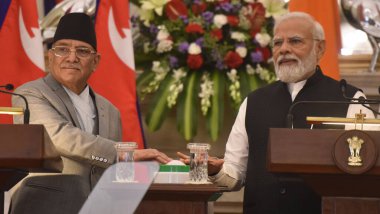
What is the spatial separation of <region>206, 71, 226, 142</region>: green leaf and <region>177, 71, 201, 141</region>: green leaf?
3.6 inches

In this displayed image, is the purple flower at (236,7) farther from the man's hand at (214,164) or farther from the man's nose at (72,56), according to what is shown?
the man's hand at (214,164)

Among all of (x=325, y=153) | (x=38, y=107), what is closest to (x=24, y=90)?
(x=38, y=107)

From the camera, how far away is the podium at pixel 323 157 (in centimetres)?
374

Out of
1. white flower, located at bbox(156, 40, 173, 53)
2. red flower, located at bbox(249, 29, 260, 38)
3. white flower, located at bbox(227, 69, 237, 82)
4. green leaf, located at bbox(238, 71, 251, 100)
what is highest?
red flower, located at bbox(249, 29, 260, 38)

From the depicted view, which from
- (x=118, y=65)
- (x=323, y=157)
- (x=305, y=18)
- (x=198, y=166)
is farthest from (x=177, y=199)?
(x=118, y=65)

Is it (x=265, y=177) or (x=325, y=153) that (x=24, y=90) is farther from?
(x=325, y=153)

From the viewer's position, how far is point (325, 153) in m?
3.78

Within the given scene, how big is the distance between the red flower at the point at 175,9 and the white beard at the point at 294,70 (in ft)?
4.85

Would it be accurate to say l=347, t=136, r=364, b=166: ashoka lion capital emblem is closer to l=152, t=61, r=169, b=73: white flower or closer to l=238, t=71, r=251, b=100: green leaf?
l=238, t=71, r=251, b=100: green leaf

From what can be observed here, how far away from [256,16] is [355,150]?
2773 mm

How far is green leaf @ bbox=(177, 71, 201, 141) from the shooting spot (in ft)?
21.1

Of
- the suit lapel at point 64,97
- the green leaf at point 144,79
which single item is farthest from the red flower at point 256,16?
the suit lapel at point 64,97

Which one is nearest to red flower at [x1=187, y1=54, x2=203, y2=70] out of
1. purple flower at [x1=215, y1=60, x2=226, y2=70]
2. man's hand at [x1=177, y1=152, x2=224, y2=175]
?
purple flower at [x1=215, y1=60, x2=226, y2=70]

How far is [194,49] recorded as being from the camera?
634 cm
